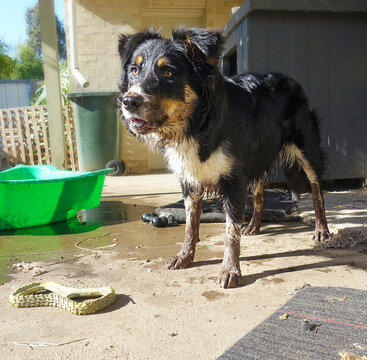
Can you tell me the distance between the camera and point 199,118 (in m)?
2.47

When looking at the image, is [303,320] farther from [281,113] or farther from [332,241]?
[281,113]

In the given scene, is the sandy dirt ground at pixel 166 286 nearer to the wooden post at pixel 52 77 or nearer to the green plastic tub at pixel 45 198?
the green plastic tub at pixel 45 198

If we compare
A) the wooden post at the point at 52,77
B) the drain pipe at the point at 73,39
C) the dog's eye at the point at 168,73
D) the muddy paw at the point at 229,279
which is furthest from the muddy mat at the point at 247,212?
the drain pipe at the point at 73,39

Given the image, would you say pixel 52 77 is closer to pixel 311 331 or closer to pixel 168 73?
pixel 168 73

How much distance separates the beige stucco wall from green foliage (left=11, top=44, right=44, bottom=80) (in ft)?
123

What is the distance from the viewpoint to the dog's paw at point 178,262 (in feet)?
9.05

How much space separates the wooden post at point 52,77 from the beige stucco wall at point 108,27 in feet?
8.55

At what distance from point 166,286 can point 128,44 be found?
1629 mm

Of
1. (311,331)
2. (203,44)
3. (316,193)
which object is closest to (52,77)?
(203,44)

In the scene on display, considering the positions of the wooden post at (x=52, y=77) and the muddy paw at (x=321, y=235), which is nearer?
the muddy paw at (x=321, y=235)

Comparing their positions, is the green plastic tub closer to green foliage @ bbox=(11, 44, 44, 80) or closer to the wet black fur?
the wet black fur

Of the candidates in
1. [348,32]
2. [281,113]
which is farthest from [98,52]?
[281,113]

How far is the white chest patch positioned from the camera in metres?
2.55

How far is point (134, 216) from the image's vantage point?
4.48 m
